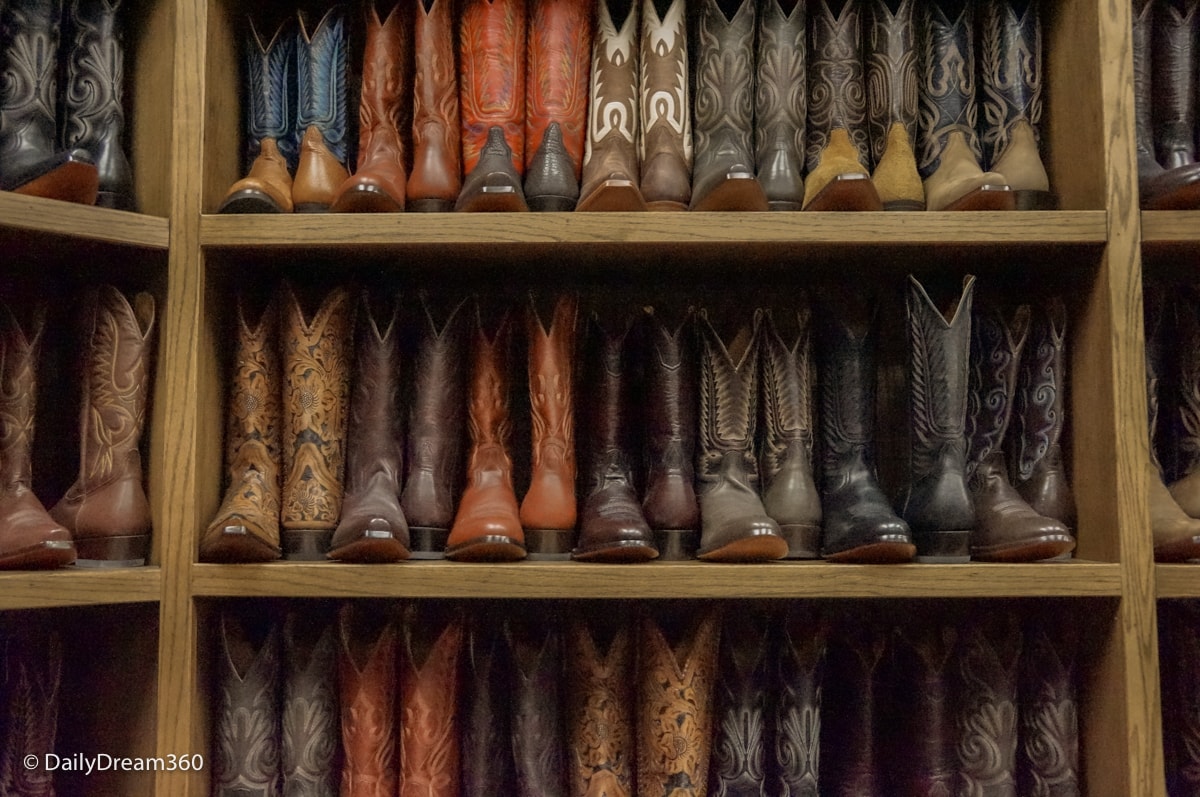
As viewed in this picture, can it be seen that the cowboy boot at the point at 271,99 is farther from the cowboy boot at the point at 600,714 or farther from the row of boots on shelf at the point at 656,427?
the cowboy boot at the point at 600,714

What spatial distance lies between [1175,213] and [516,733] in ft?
4.68

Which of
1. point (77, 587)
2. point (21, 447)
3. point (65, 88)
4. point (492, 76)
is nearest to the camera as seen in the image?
point (77, 587)

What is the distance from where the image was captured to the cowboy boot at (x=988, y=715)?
5.43 ft

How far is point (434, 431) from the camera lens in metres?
1.80

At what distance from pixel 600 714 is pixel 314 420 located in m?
0.73

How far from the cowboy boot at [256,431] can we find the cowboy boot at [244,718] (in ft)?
0.60

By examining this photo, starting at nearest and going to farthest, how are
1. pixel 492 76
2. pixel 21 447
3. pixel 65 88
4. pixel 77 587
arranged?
pixel 77 587, pixel 21 447, pixel 65 88, pixel 492 76

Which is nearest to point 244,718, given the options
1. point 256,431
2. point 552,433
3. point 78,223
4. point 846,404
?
point 256,431

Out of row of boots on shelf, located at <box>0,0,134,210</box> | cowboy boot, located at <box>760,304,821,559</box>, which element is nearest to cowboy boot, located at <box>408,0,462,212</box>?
row of boots on shelf, located at <box>0,0,134,210</box>

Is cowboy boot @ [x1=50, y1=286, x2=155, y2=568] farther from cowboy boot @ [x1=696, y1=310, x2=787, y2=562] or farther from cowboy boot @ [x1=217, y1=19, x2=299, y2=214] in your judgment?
cowboy boot @ [x1=696, y1=310, x2=787, y2=562]

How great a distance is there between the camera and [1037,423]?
177 centimetres

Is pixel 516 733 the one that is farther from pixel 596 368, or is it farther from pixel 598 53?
pixel 598 53

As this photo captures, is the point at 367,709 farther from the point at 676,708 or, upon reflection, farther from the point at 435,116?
the point at 435,116

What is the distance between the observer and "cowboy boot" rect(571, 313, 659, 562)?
173 centimetres
